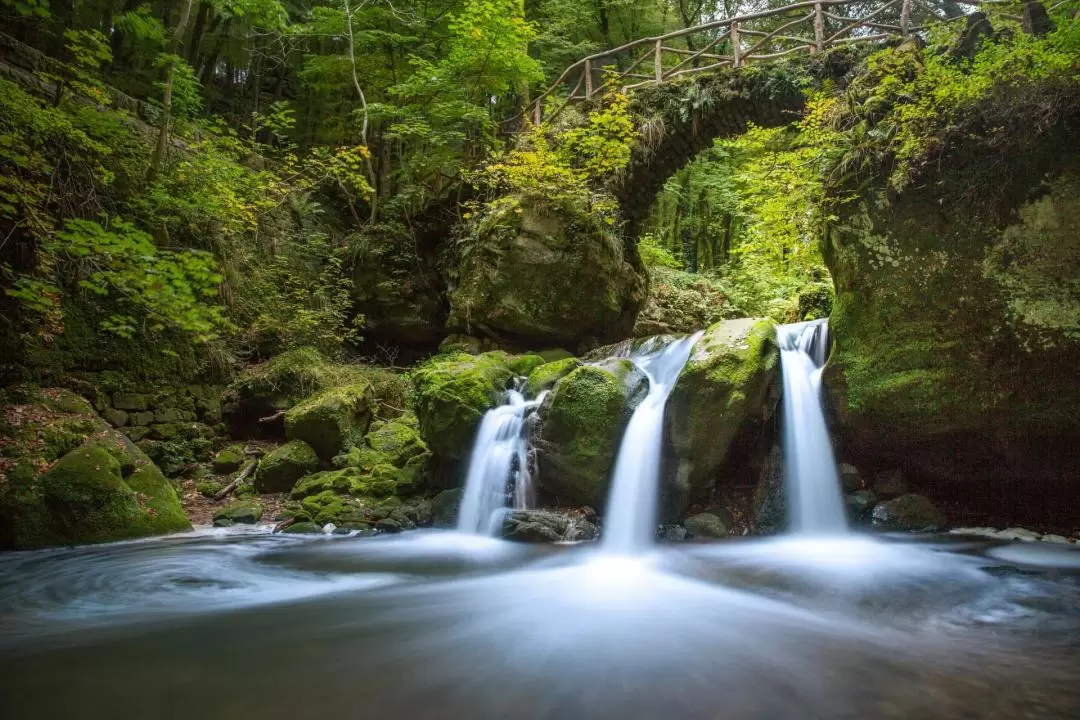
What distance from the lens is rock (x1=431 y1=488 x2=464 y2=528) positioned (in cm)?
704

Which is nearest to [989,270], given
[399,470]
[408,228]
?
[399,470]

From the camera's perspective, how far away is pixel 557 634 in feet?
10.6

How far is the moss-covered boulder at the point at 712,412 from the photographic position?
605cm

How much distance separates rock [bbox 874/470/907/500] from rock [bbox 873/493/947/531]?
6 centimetres

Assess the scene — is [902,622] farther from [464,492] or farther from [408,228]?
[408,228]

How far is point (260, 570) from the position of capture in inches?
195

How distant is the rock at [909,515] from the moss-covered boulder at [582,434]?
2896mm

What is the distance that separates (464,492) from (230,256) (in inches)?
278

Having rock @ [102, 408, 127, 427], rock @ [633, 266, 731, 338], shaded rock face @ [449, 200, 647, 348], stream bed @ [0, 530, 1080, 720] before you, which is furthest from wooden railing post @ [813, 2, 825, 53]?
rock @ [102, 408, 127, 427]

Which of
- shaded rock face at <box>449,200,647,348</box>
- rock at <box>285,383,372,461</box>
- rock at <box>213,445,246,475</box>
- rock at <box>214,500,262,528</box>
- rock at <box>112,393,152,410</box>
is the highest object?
shaded rock face at <box>449,200,647,348</box>

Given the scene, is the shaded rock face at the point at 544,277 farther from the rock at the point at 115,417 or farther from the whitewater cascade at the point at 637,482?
the rock at the point at 115,417

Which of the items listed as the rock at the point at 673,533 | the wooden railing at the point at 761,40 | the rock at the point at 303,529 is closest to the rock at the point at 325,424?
the rock at the point at 303,529

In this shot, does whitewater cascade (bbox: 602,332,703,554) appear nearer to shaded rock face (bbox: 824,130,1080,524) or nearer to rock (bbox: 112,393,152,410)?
shaded rock face (bbox: 824,130,1080,524)

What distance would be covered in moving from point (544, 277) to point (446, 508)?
5042 mm
